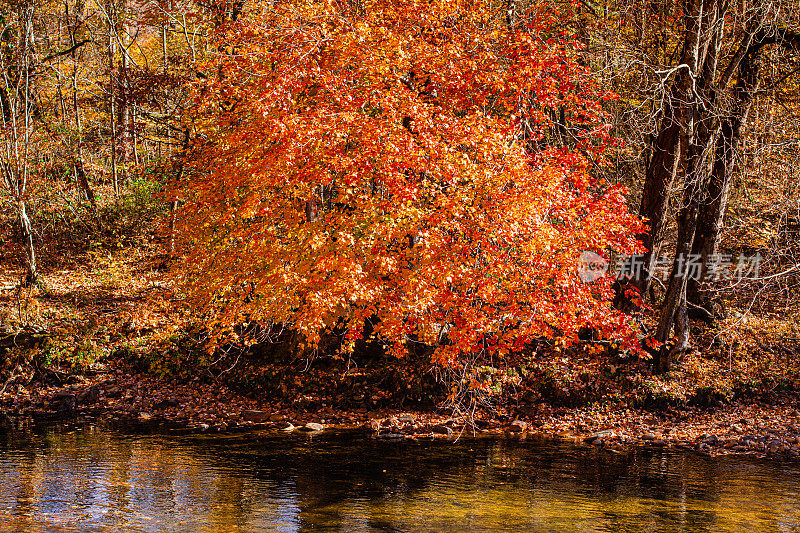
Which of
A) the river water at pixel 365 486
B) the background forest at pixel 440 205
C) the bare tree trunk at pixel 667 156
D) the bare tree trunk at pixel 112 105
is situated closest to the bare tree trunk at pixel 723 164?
the background forest at pixel 440 205

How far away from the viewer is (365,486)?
12.2 metres

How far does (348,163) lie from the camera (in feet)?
45.1

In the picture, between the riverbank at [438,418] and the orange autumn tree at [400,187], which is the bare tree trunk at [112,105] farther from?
the riverbank at [438,418]

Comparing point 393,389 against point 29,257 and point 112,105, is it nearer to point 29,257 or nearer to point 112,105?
point 29,257

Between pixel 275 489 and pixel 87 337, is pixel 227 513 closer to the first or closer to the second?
pixel 275 489

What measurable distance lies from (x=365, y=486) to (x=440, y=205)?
5.90 meters

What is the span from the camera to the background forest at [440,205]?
1433cm

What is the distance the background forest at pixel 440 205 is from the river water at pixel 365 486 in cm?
245

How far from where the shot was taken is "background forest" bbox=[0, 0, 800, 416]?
1433cm

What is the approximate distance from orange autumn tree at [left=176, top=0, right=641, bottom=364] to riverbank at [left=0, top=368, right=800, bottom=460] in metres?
2.50

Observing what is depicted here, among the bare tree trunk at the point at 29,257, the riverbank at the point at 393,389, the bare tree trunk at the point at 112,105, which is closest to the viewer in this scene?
the riverbank at the point at 393,389

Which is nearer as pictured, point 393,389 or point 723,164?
point 723,164

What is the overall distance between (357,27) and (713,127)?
9.81 meters

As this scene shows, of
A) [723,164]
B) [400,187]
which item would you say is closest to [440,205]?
[400,187]
